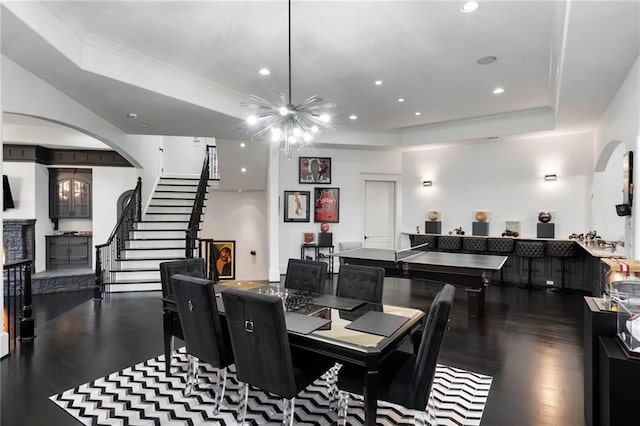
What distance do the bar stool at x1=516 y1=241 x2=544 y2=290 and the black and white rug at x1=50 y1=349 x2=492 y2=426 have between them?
4.46 m

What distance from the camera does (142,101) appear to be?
4852 mm

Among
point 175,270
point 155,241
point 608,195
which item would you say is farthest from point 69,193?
point 608,195

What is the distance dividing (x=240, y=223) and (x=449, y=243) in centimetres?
560

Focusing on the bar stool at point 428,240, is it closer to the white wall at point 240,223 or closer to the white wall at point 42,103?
the white wall at point 240,223

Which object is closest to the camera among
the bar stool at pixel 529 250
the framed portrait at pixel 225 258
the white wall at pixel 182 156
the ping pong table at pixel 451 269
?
the ping pong table at pixel 451 269

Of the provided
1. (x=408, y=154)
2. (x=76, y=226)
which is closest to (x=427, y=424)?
(x=408, y=154)

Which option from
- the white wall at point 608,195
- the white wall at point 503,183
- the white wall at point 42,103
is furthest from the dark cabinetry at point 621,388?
the white wall at point 503,183

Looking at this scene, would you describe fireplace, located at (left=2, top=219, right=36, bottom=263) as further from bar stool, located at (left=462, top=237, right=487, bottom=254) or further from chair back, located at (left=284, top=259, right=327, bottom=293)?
bar stool, located at (left=462, top=237, right=487, bottom=254)

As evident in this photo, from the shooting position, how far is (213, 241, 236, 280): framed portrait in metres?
9.80

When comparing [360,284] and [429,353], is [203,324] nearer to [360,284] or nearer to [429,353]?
[360,284]

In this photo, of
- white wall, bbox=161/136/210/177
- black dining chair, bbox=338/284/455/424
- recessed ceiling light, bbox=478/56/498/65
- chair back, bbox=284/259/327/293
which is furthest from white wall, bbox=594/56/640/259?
white wall, bbox=161/136/210/177

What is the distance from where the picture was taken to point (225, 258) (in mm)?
9836

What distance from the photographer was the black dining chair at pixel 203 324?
256cm

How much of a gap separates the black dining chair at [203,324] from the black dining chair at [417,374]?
93 cm
